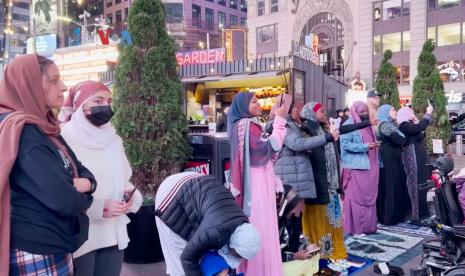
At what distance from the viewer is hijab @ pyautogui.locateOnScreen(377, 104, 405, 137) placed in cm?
613

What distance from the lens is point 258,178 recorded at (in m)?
3.59

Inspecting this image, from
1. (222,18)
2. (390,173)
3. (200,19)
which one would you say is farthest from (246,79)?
(222,18)

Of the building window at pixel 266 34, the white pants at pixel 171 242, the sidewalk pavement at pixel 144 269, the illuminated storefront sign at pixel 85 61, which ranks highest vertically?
the building window at pixel 266 34

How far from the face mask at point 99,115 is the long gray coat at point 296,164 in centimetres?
214

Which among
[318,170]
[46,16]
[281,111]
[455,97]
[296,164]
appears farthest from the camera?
[455,97]

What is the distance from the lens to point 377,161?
230 inches

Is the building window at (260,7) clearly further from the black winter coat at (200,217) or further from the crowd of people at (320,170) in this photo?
the black winter coat at (200,217)

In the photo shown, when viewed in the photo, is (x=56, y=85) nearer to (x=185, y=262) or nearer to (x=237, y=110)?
(x=185, y=262)

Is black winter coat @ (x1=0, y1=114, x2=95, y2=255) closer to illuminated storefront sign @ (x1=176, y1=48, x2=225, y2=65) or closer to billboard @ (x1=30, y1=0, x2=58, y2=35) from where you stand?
illuminated storefront sign @ (x1=176, y1=48, x2=225, y2=65)

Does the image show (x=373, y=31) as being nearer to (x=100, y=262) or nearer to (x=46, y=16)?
(x=46, y=16)

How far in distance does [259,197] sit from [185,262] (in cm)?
154

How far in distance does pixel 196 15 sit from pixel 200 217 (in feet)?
144

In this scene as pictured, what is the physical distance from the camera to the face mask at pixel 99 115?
8.46 ft

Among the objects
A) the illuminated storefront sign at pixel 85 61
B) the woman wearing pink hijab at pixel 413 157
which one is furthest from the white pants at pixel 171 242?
the illuminated storefront sign at pixel 85 61
